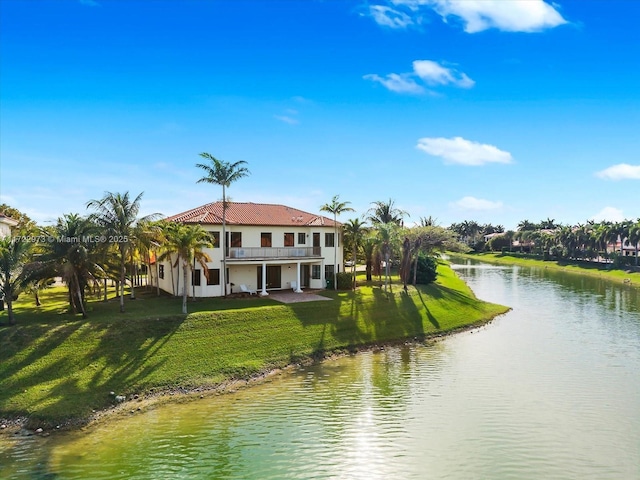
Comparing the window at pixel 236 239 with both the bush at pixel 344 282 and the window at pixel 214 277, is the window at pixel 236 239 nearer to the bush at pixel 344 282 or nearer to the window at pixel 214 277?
the window at pixel 214 277

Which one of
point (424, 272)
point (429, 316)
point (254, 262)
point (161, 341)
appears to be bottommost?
point (429, 316)

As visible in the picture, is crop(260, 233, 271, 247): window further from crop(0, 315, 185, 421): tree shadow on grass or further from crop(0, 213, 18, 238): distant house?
crop(0, 213, 18, 238): distant house

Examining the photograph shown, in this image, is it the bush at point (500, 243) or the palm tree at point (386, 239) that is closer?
A: the palm tree at point (386, 239)

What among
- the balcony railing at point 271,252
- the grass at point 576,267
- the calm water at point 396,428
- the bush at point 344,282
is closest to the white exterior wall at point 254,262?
the balcony railing at point 271,252

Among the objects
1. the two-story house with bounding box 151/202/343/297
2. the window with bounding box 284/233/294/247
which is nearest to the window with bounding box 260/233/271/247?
the two-story house with bounding box 151/202/343/297

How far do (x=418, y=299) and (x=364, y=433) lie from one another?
2609 cm

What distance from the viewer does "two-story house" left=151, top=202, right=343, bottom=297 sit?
1513 inches

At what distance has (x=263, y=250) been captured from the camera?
40.0 metres

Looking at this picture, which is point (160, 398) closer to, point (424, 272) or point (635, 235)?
point (424, 272)

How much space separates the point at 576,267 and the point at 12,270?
101 m

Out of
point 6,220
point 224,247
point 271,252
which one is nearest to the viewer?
point 224,247

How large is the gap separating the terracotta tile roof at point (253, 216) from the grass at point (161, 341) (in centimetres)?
703

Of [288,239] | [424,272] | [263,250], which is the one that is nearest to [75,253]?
[263,250]

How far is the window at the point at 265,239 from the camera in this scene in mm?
40991
